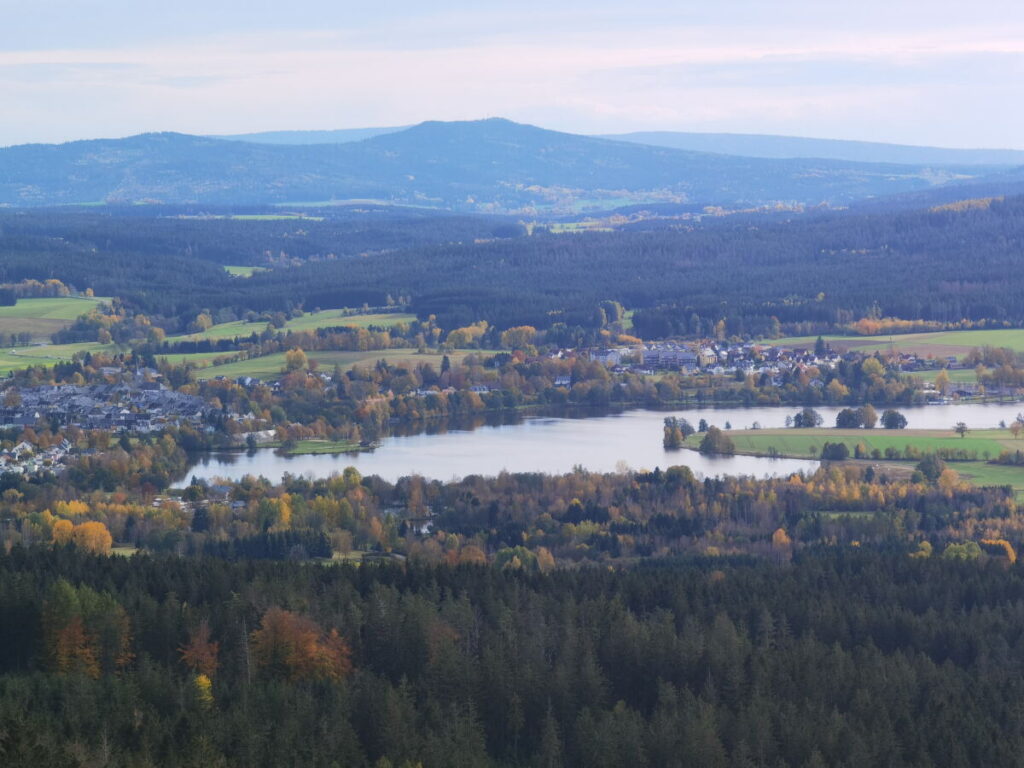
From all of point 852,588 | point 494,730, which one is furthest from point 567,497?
point 494,730

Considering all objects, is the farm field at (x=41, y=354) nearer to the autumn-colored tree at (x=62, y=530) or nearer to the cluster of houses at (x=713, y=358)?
the cluster of houses at (x=713, y=358)

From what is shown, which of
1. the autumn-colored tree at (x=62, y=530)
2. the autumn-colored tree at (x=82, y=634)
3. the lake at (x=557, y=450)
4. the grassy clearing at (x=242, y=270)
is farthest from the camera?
the grassy clearing at (x=242, y=270)

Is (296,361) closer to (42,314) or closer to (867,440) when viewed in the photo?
(42,314)

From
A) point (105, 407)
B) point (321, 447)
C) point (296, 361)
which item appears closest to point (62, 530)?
point (321, 447)

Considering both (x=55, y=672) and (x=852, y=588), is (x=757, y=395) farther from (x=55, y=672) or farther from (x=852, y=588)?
(x=55, y=672)

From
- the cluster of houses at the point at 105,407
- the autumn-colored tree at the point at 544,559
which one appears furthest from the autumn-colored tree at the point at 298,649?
the cluster of houses at the point at 105,407

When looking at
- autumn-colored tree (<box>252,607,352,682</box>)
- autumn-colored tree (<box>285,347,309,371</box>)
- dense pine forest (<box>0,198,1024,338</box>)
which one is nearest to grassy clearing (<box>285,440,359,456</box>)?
autumn-colored tree (<box>285,347,309,371</box>)
